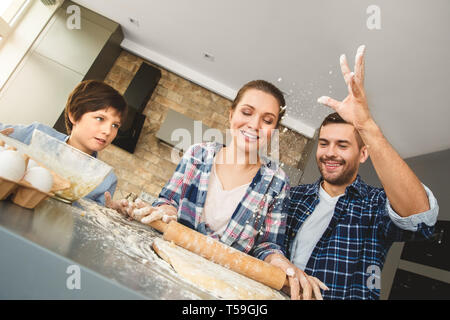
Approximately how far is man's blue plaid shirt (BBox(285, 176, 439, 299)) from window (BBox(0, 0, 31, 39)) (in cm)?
345

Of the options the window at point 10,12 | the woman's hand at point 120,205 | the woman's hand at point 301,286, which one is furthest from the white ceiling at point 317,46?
the woman's hand at point 120,205

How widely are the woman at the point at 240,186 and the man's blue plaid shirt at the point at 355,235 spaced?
17 cm

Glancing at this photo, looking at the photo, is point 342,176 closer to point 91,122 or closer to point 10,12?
point 91,122

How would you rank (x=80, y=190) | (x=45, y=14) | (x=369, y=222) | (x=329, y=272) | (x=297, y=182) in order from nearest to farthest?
(x=80, y=190), (x=329, y=272), (x=369, y=222), (x=45, y=14), (x=297, y=182)

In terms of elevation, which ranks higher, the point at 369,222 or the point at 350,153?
the point at 350,153

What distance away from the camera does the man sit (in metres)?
0.90

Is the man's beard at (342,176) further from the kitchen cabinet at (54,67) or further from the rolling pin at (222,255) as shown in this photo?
the kitchen cabinet at (54,67)

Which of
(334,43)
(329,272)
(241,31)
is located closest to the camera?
(329,272)

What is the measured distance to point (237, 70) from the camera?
3180mm

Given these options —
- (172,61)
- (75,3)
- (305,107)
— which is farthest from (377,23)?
(75,3)

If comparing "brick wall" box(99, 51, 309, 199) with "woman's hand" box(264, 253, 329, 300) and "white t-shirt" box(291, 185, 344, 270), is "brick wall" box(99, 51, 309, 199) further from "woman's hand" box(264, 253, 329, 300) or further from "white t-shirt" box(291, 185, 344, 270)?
"woman's hand" box(264, 253, 329, 300)

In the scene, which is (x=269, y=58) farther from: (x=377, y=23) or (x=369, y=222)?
(x=369, y=222)

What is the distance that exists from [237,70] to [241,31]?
710 mm

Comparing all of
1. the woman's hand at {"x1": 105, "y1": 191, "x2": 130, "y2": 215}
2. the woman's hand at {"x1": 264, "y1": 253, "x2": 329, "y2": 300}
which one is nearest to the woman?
the woman's hand at {"x1": 105, "y1": 191, "x2": 130, "y2": 215}
